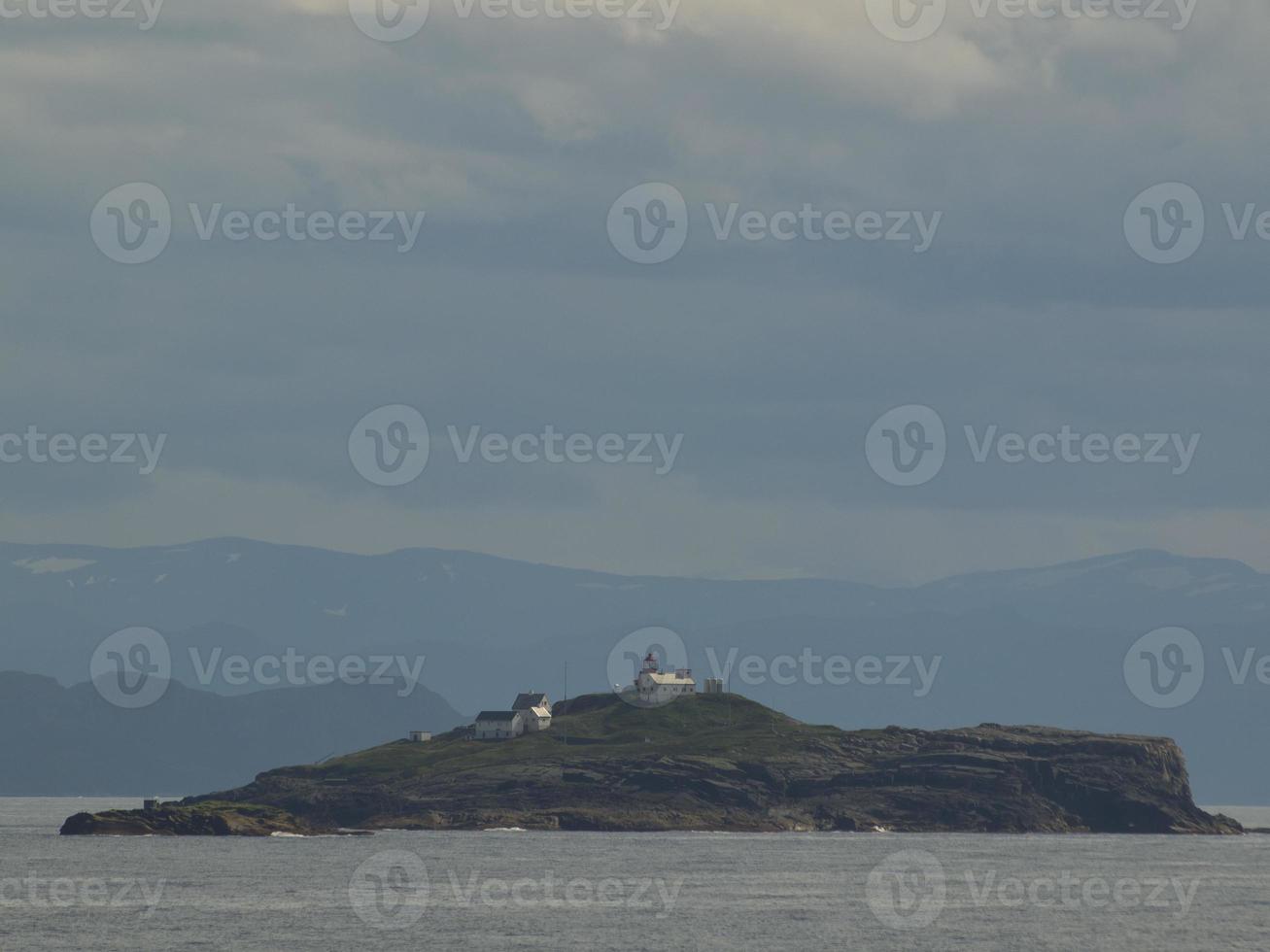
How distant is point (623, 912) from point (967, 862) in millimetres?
64642

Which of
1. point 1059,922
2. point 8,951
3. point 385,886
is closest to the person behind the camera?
point 8,951

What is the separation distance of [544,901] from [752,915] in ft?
55.9

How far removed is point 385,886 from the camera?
165875mm

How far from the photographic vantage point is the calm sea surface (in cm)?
13025

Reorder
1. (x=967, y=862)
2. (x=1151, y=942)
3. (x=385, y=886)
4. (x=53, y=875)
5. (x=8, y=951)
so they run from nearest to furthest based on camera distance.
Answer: (x=8, y=951)
(x=1151, y=942)
(x=385, y=886)
(x=53, y=875)
(x=967, y=862)

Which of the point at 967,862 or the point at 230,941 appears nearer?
the point at 230,941

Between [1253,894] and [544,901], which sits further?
[1253,894]

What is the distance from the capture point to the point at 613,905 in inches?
5861

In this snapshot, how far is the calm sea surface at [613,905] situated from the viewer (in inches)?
5128

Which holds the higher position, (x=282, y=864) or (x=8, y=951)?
(x=282, y=864)

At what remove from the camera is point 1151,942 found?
5251 inches

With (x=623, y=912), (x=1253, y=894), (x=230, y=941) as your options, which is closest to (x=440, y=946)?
(x=230, y=941)

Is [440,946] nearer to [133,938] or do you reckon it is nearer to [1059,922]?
[133,938]

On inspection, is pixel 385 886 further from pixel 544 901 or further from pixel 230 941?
pixel 230 941
